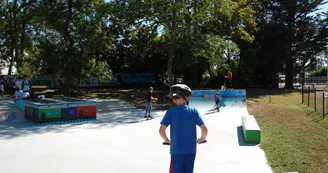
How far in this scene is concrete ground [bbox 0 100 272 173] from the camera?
6.62m

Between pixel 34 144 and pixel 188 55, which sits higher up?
pixel 188 55

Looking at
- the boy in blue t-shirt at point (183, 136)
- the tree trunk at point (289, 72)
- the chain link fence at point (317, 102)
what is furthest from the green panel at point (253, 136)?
the tree trunk at point (289, 72)

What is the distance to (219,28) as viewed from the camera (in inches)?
1116

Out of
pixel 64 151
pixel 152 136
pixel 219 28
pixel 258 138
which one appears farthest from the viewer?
pixel 219 28

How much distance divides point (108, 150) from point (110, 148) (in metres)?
0.24

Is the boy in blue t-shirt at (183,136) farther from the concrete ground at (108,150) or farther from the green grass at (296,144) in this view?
the green grass at (296,144)

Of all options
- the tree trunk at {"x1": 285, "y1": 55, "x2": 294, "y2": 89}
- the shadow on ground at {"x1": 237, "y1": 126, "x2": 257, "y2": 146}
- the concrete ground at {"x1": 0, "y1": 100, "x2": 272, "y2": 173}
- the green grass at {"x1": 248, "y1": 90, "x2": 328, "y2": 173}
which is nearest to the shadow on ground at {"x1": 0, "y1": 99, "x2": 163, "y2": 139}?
the concrete ground at {"x1": 0, "y1": 100, "x2": 272, "y2": 173}

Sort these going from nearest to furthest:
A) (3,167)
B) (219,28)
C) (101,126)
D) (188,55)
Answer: (3,167), (101,126), (188,55), (219,28)

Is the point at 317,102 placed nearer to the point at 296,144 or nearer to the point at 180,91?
the point at 296,144

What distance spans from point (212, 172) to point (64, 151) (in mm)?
4040

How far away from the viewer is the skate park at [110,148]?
21.9ft

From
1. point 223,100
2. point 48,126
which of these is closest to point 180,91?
point 48,126

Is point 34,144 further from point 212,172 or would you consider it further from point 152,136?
point 212,172

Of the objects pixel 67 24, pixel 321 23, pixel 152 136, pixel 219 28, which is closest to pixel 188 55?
pixel 219 28
